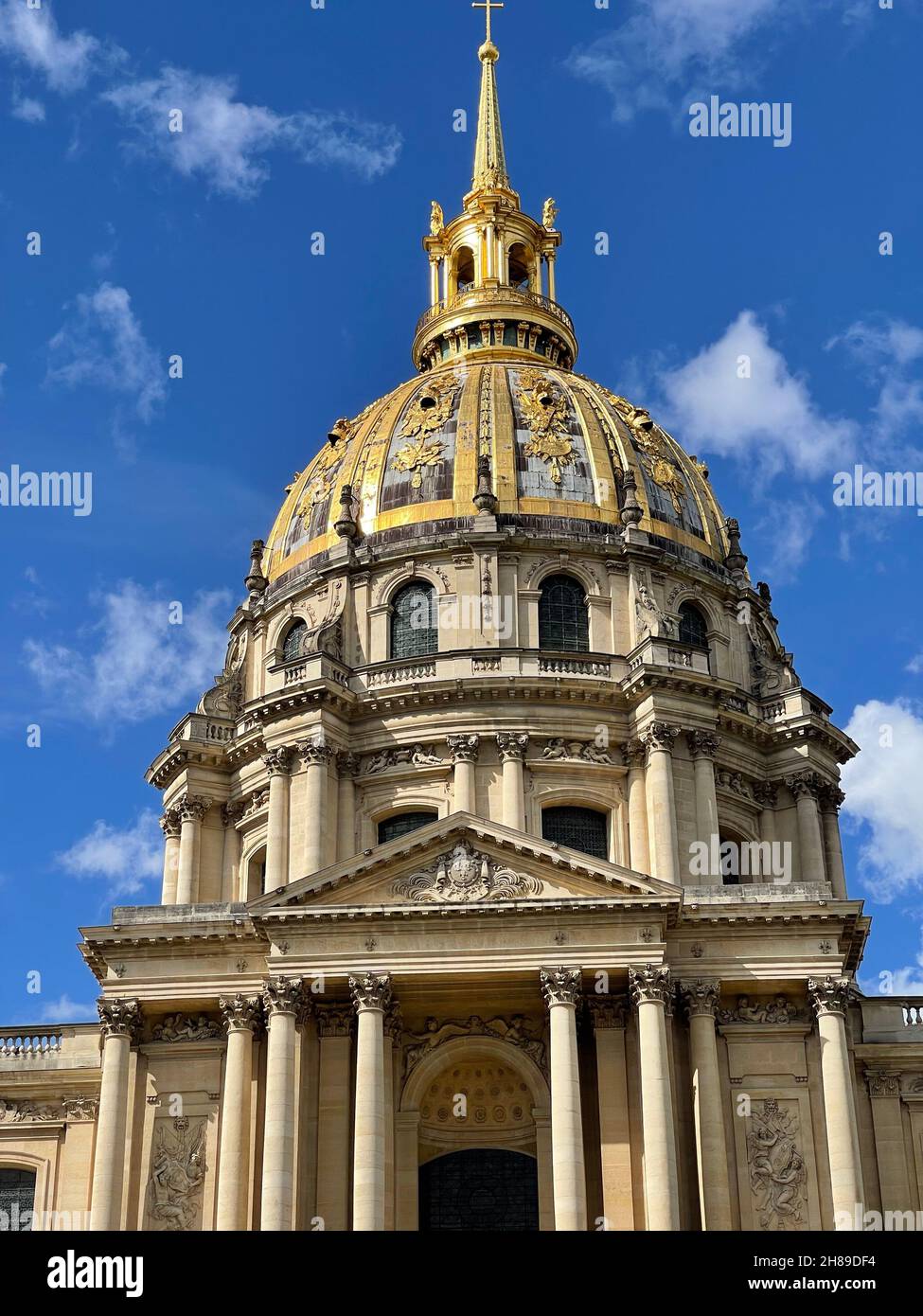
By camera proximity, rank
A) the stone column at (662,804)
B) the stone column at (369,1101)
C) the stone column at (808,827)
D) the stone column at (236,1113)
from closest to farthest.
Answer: the stone column at (369,1101) → the stone column at (236,1113) → the stone column at (662,804) → the stone column at (808,827)

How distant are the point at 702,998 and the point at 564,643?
56.8ft

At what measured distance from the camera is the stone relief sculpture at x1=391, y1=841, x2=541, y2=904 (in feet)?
146

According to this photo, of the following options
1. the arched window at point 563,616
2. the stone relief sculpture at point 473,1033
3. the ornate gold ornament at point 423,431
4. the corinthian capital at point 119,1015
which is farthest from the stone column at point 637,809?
the corinthian capital at point 119,1015

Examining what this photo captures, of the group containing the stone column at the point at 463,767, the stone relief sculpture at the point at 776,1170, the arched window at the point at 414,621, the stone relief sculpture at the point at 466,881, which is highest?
the arched window at the point at 414,621

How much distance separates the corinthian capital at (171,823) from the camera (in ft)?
199

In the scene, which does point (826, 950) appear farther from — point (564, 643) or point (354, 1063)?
point (564, 643)

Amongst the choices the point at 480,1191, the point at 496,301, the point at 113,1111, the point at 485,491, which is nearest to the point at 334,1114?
the point at 480,1191

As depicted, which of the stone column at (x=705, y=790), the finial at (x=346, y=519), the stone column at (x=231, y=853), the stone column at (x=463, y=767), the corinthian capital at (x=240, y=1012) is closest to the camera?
the corinthian capital at (x=240, y=1012)

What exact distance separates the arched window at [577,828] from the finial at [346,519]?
39.5 ft

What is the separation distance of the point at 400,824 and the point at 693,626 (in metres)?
12.3

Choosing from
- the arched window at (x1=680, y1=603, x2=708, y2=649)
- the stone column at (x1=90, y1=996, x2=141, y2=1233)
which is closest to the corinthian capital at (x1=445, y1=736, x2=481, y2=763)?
the arched window at (x1=680, y1=603, x2=708, y2=649)

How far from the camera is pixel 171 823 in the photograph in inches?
2397

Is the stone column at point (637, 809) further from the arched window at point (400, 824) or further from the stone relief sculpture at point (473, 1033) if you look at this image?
the stone relief sculpture at point (473, 1033)
